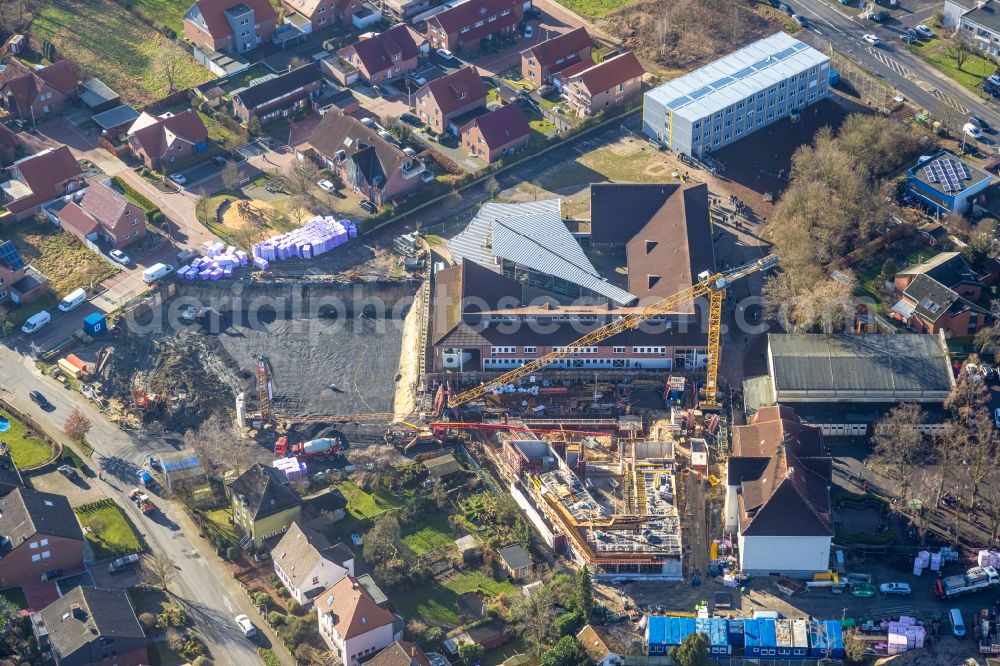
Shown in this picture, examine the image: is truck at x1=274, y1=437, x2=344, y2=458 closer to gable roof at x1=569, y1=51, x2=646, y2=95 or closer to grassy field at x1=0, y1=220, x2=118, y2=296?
grassy field at x1=0, y1=220, x2=118, y2=296

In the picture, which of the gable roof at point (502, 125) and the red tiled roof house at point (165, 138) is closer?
the red tiled roof house at point (165, 138)

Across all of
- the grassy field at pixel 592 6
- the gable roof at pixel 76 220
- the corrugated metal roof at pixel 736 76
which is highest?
the corrugated metal roof at pixel 736 76

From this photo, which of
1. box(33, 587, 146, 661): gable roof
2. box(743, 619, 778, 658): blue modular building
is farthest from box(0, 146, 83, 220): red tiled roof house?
box(743, 619, 778, 658): blue modular building

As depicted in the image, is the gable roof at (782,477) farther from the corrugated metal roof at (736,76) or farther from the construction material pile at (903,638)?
the corrugated metal roof at (736,76)

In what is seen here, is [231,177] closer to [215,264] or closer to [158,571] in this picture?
[215,264]

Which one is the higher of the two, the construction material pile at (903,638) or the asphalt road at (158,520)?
the asphalt road at (158,520)

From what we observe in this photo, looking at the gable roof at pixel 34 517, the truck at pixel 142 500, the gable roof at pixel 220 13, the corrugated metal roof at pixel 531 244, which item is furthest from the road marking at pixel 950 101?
the gable roof at pixel 34 517

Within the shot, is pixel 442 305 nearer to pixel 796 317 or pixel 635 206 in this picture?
pixel 635 206
